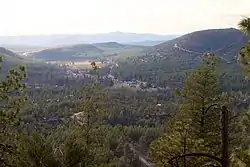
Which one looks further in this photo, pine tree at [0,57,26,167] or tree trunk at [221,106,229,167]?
pine tree at [0,57,26,167]

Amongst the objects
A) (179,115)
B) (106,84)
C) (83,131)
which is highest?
(179,115)

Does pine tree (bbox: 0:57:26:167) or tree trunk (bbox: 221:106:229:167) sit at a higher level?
tree trunk (bbox: 221:106:229:167)

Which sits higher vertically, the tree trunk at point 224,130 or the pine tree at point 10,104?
the tree trunk at point 224,130

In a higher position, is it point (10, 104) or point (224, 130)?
point (224, 130)

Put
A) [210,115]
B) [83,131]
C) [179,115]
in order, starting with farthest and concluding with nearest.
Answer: [83,131] → [179,115] → [210,115]

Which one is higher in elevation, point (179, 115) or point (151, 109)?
point (179, 115)

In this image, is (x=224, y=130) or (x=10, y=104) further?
(x=10, y=104)

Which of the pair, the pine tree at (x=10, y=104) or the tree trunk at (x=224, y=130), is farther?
the pine tree at (x=10, y=104)

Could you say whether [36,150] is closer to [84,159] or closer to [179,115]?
[84,159]

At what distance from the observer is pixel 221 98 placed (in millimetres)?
25156

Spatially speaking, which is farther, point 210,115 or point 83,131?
point 83,131

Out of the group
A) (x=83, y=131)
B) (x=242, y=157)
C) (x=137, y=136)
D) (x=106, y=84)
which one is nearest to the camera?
(x=242, y=157)

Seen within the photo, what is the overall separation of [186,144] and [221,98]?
9.60 meters

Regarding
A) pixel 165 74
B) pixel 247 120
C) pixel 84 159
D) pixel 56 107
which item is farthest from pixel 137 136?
pixel 165 74
